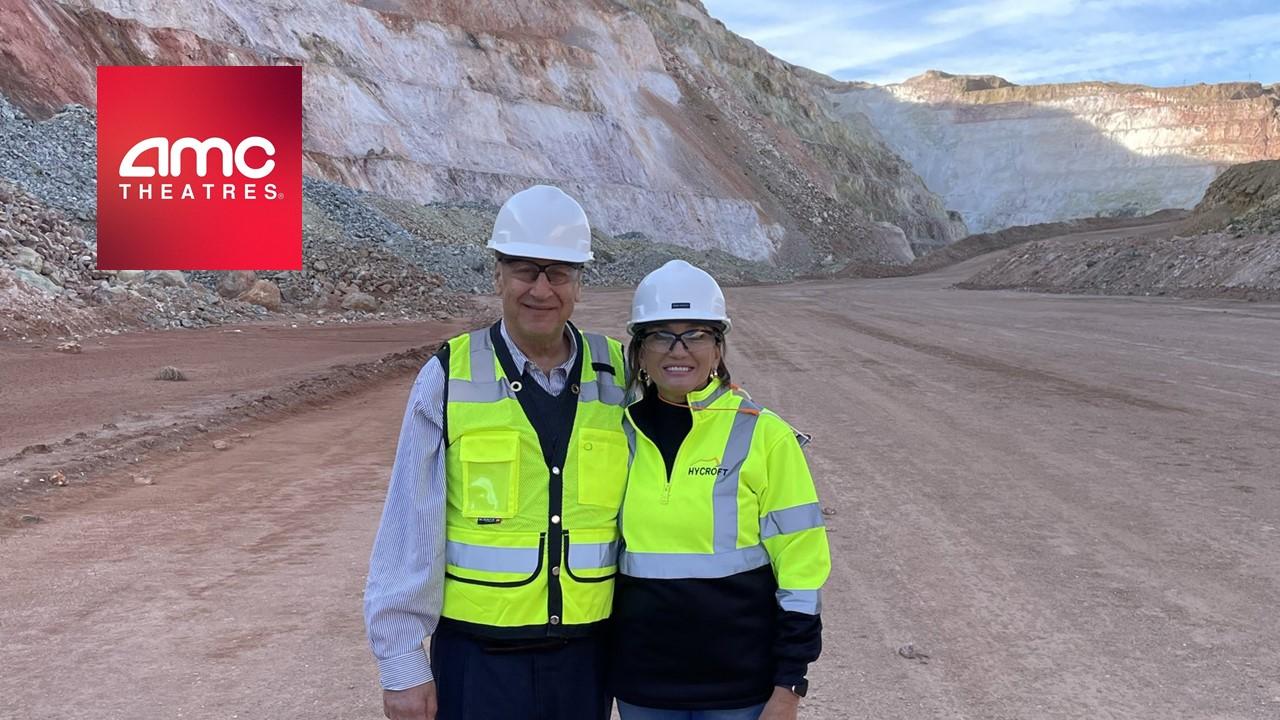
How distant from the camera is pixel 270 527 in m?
6.96

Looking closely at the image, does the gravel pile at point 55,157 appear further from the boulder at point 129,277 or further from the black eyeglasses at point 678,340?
the black eyeglasses at point 678,340

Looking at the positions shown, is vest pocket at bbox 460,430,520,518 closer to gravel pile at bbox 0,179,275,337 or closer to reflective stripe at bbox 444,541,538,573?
reflective stripe at bbox 444,541,538,573

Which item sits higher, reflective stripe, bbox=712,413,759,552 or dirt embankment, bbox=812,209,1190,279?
dirt embankment, bbox=812,209,1190,279

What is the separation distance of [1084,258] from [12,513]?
38.1m

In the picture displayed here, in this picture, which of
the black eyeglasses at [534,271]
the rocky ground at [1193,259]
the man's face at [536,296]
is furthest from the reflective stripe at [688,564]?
the rocky ground at [1193,259]

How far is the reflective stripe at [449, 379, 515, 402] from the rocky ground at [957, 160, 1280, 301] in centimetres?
2906

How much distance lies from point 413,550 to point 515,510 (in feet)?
0.83

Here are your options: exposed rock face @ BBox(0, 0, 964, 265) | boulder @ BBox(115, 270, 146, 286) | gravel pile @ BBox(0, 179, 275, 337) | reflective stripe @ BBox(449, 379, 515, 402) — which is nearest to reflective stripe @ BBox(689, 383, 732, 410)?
reflective stripe @ BBox(449, 379, 515, 402)

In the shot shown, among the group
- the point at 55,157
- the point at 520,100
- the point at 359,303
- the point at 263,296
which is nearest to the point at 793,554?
the point at 263,296

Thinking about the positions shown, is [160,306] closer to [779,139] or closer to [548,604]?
[548,604]

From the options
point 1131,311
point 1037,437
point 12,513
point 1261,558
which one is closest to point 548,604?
point 1261,558

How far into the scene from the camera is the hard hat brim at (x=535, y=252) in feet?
7.98

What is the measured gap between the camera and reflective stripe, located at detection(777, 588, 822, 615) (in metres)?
2.31

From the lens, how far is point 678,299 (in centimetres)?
256
